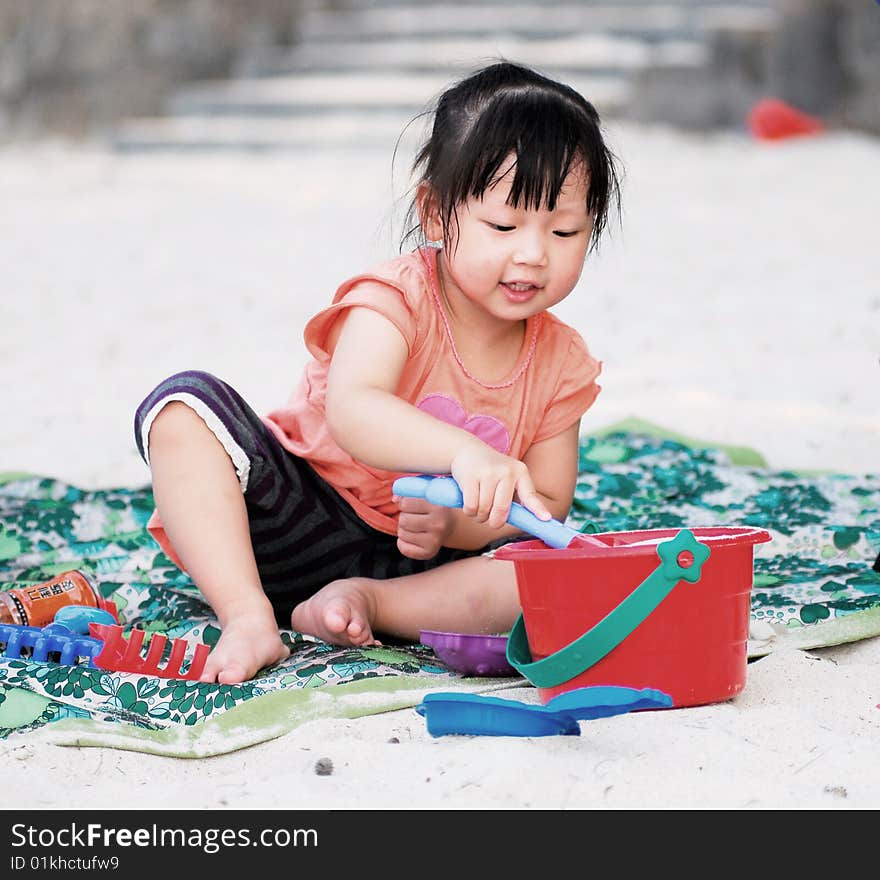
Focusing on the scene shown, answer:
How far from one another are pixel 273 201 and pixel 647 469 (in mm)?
4239

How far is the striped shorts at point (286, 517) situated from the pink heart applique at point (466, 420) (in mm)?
164

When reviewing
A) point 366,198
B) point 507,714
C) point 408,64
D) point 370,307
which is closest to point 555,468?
point 370,307

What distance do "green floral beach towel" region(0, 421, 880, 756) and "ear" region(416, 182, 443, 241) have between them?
57 centimetres

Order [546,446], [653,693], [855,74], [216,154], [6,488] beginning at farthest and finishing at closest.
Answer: [855,74], [216,154], [6,488], [546,446], [653,693]

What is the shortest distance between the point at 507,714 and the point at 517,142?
716 millimetres

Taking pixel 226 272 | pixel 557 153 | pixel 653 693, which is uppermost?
pixel 557 153

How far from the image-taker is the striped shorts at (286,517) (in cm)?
191

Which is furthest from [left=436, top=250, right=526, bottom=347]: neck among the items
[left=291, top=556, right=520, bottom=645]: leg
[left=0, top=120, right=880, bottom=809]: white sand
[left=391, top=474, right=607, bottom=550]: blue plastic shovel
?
[left=391, top=474, right=607, bottom=550]: blue plastic shovel

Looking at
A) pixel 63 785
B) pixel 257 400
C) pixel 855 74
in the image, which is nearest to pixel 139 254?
pixel 257 400

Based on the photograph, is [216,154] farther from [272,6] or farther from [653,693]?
[653,693]

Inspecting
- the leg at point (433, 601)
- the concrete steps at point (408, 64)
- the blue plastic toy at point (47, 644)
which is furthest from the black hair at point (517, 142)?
the concrete steps at point (408, 64)

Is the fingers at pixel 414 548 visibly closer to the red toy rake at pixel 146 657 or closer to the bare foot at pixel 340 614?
the bare foot at pixel 340 614

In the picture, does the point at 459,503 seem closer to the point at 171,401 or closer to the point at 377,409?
the point at 377,409

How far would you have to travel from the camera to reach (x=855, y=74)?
9.13 metres
